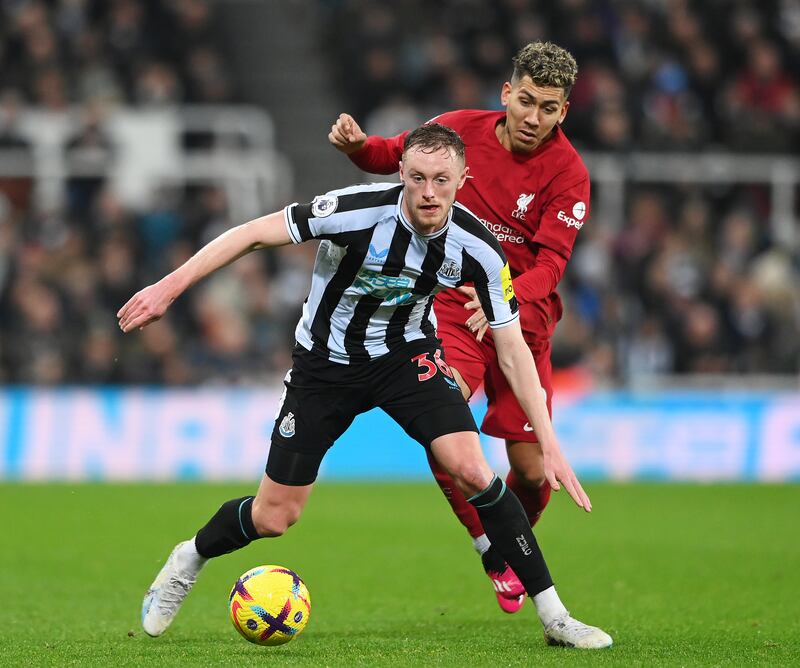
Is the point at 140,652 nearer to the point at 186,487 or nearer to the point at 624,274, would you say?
the point at 186,487

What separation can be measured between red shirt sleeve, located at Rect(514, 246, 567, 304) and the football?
5.49 feet

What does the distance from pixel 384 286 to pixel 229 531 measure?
4.20 ft

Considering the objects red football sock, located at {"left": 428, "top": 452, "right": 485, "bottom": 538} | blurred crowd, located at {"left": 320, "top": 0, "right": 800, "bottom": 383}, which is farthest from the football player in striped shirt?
blurred crowd, located at {"left": 320, "top": 0, "right": 800, "bottom": 383}

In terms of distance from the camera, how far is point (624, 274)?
16.4 meters

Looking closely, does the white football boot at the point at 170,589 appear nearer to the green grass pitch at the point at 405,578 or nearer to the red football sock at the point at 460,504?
the green grass pitch at the point at 405,578

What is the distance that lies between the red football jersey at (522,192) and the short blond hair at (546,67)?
0.41 meters

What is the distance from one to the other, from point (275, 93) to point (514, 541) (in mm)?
14478

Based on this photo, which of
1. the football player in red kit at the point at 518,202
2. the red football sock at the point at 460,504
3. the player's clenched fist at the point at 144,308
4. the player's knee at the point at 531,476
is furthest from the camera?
the player's knee at the point at 531,476

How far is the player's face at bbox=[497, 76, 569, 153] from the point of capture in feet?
21.6

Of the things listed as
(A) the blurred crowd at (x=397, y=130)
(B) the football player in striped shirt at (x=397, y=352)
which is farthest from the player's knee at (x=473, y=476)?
(A) the blurred crowd at (x=397, y=130)

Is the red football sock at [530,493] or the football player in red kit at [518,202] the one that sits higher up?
the football player in red kit at [518,202]

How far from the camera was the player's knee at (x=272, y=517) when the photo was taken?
618 cm

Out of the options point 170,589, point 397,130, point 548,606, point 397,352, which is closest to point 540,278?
point 397,352

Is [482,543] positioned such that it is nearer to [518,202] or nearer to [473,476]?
[473,476]
